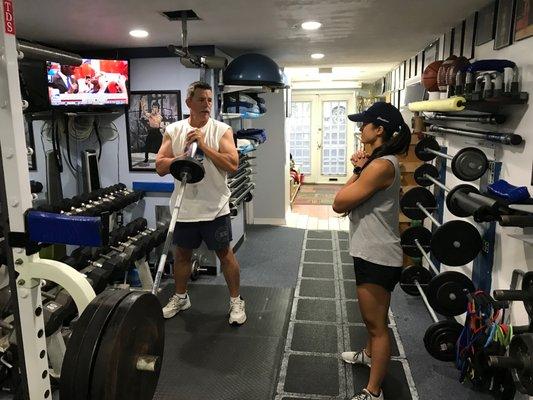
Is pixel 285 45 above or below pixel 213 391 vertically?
above

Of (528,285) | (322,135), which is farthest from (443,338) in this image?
(322,135)

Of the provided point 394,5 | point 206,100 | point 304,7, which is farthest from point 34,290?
point 394,5

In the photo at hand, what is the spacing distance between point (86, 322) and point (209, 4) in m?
2.04

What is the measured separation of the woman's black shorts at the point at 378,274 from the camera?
6.53 ft

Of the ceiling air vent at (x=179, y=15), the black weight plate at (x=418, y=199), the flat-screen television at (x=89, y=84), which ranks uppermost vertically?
the ceiling air vent at (x=179, y=15)

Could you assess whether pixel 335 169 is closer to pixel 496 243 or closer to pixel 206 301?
pixel 206 301

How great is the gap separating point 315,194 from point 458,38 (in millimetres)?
5569

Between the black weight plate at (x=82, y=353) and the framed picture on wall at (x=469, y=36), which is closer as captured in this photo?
the black weight plate at (x=82, y=353)

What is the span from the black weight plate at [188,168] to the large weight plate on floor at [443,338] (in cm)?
153

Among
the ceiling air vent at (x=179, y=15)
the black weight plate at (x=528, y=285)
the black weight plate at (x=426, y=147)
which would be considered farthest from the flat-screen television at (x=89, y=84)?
the black weight plate at (x=528, y=285)

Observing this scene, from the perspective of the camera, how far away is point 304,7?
2572mm

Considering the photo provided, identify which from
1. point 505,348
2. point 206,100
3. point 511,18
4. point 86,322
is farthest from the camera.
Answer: point 206,100

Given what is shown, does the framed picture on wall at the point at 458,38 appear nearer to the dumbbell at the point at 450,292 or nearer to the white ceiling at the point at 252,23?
the white ceiling at the point at 252,23

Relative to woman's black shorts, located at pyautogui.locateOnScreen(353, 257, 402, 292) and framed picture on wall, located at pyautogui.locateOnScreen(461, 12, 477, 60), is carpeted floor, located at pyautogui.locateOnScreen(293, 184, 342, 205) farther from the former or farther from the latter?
woman's black shorts, located at pyautogui.locateOnScreen(353, 257, 402, 292)
